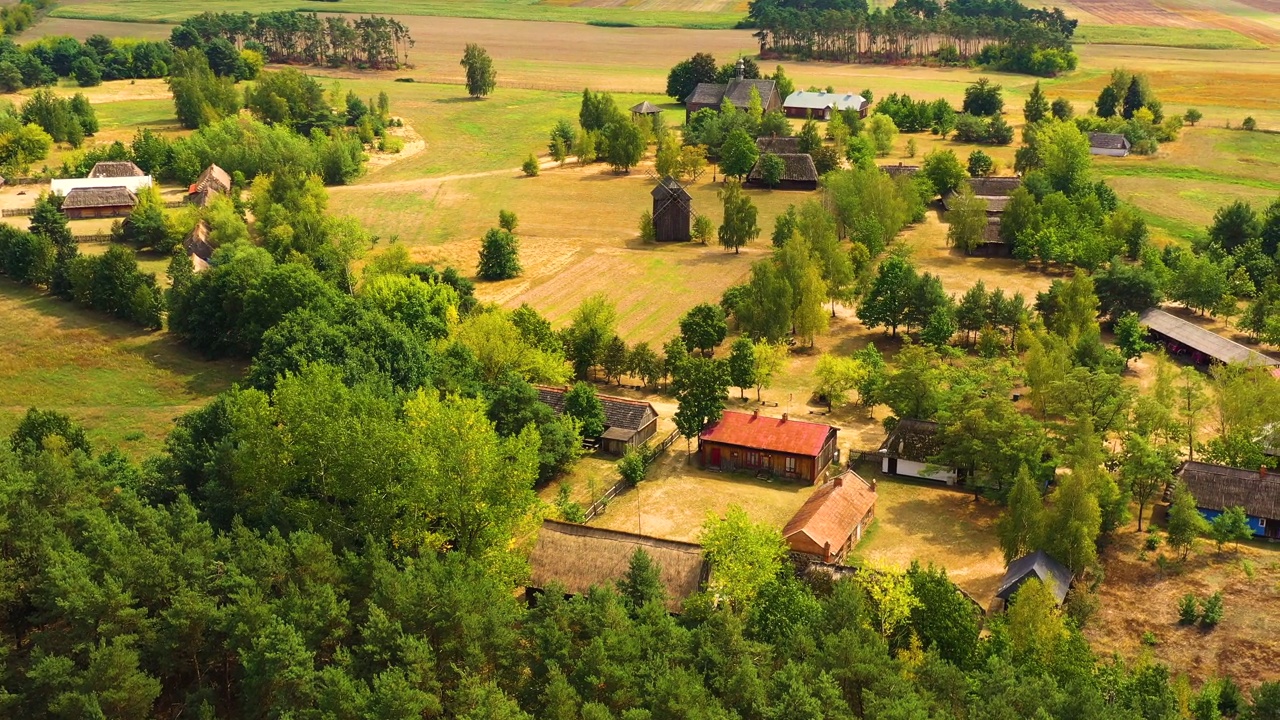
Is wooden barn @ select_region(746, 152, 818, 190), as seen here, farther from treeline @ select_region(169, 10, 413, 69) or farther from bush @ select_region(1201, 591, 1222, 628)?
treeline @ select_region(169, 10, 413, 69)

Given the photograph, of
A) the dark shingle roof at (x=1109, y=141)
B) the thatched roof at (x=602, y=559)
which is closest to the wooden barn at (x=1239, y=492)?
the thatched roof at (x=602, y=559)

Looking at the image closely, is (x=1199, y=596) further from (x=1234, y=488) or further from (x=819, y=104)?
(x=819, y=104)

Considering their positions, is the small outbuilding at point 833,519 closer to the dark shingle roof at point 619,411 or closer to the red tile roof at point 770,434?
the red tile roof at point 770,434

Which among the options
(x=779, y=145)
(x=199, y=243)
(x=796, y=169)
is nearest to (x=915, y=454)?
(x=199, y=243)

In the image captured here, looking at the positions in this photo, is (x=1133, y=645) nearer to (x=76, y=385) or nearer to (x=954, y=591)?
(x=954, y=591)

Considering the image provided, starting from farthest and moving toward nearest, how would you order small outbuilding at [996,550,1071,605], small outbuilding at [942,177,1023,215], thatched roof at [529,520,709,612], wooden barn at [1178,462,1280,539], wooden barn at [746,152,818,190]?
wooden barn at [746,152,818,190], small outbuilding at [942,177,1023,215], wooden barn at [1178,462,1280,539], small outbuilding at [996,550,1071,605], thatched roof at [529,520,709,612]

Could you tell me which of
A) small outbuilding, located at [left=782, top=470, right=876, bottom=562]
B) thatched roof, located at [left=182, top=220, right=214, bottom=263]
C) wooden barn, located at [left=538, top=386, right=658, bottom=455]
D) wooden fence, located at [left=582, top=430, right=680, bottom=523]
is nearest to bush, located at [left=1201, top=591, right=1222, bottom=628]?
small outbuilding, located at [left=782, top=470, right=876, bottom=562]
